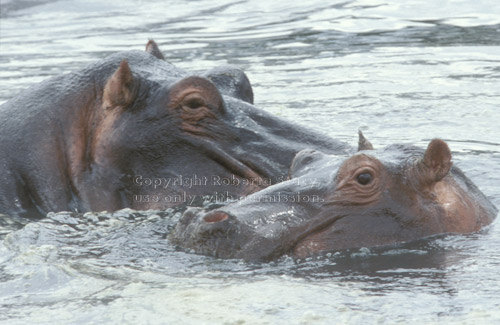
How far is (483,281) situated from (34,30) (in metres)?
15.7

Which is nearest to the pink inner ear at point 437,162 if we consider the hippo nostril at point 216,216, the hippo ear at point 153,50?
the hippo nostril at point 216,216

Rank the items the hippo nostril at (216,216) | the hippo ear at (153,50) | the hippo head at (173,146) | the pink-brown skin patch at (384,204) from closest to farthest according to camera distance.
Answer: the hippo nostril at (216,216) < the pink-brown skin patch at (384,204) < the hippo head at (173,146) < the hippo ear at (153,50)

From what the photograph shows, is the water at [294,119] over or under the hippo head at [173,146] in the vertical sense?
under

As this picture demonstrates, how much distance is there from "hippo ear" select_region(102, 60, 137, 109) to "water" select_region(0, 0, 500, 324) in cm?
78

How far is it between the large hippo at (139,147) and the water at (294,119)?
21cm

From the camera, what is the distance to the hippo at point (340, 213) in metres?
5.72

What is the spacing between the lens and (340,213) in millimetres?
5887

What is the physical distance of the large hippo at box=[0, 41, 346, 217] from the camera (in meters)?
6.88

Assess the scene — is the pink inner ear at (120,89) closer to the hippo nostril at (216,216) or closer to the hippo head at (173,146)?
the hippo head at (173,146)

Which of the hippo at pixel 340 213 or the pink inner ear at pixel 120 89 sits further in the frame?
the pink inner ear at pixel 120 89

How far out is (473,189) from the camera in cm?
648

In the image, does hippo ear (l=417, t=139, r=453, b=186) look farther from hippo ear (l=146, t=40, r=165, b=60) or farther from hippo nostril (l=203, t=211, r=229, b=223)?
hippo ear (l=146, t=40, r=165, b=60)

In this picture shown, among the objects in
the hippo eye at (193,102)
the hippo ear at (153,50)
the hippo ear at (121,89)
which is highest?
the hippo ear at (153,50)

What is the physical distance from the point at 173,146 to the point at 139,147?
0.23 meters
